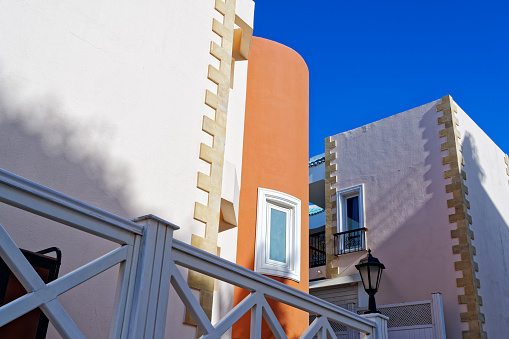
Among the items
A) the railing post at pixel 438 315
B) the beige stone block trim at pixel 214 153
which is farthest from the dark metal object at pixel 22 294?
the railing post at pixel 438 315

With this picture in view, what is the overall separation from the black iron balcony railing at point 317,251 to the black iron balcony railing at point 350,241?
2435mm

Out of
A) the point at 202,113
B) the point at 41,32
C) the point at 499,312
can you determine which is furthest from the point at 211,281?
the point at 499,312

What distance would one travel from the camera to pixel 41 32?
5.33 metres

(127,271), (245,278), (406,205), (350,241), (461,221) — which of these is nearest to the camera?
(127,271)

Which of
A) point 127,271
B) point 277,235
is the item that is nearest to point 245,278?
point 127,271

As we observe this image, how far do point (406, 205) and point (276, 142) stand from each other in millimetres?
6597

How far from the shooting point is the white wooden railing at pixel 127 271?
2.27m

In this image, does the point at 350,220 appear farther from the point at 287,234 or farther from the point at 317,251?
the point at 287,234

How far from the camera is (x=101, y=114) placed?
5609mm

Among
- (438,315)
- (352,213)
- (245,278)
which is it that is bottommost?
(245,278)

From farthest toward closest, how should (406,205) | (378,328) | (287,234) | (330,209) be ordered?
(330,209)
(406,205)
(287,234)
(378,328)

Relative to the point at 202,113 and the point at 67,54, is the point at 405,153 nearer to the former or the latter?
the point at 202,113

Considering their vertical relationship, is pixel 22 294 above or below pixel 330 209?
below

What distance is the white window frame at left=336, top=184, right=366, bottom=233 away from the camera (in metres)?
15.4
